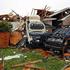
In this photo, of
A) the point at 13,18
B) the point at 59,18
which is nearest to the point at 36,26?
the point at 13,18

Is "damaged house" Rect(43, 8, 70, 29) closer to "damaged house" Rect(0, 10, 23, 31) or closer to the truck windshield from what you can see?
"damaged house" Rect(0, 10, 23, 31)

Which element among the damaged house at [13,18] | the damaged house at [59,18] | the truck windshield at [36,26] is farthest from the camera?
the damaged house at [59,18]

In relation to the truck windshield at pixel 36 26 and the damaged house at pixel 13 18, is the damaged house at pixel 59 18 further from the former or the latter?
the truck windshield at pixel 36 26

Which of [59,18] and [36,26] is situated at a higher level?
[36,26]

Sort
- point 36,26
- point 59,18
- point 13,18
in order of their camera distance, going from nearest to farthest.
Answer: point 36,26 < point 13,18 < point 59,18

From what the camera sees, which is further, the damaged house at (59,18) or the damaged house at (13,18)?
the damaged house at (59,18)

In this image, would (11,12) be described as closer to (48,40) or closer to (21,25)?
(21,25)

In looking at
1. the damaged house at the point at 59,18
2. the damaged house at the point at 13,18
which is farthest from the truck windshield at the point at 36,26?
the damaged house at the point at 59,18

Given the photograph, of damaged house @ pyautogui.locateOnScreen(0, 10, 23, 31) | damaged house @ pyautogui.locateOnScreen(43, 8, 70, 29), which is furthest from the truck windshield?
damaged house @ pyautogui.locateOnScreen(43, 8, 70, 29)

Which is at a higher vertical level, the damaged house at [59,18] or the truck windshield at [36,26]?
the truck windshield at [36,26]

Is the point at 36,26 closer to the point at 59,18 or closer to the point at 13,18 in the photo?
the point at 13,18

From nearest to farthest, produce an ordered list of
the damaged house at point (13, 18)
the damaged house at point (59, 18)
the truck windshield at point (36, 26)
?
the truck windshield at point (36, 26) < the damaged house at point (13, 18) < the damaged house at point (59, 18)

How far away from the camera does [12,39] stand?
18.6 m

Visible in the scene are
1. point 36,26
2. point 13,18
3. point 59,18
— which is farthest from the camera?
point 59,18
